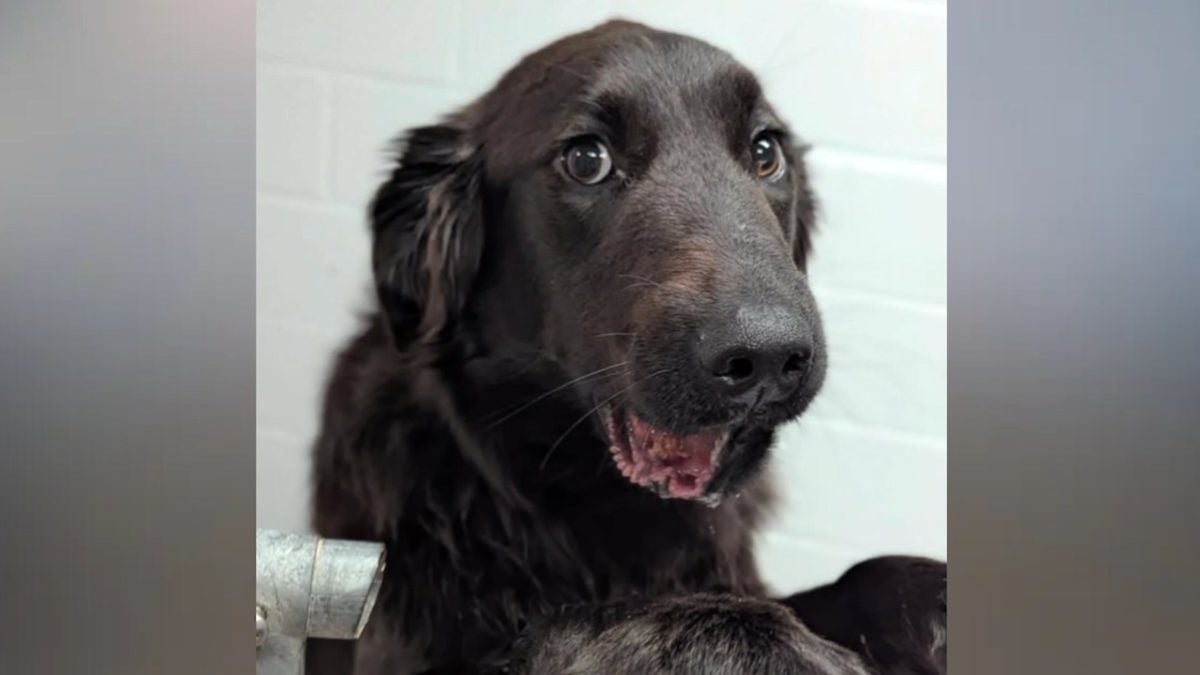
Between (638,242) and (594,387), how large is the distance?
14 centimetres

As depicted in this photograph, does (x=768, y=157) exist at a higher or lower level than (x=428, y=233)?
higher

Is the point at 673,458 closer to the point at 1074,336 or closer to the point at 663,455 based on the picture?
the point at 663,455

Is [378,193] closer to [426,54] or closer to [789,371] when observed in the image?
[426,54]

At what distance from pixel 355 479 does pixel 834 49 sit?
0.61 metres

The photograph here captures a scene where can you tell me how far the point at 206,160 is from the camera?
3.85 feet

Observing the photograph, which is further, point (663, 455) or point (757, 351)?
point (663, 455)

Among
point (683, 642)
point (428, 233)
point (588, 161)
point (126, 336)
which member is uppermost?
point (588, 161)

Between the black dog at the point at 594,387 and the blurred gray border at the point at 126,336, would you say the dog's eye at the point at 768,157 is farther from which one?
the blurred gray border at the point at 126,336

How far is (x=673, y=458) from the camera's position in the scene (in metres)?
1.09

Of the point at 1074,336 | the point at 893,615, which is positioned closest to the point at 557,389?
the point at 893,615

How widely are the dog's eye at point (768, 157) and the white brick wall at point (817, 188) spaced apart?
28mm

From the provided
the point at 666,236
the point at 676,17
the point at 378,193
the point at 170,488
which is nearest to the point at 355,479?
the point at 170,488

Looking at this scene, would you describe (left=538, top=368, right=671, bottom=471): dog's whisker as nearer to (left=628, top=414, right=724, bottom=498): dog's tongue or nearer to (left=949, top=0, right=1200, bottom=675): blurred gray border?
(left=628, top=414, right=724, bottom=498): dog's tongue

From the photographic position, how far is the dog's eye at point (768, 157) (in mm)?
1089
